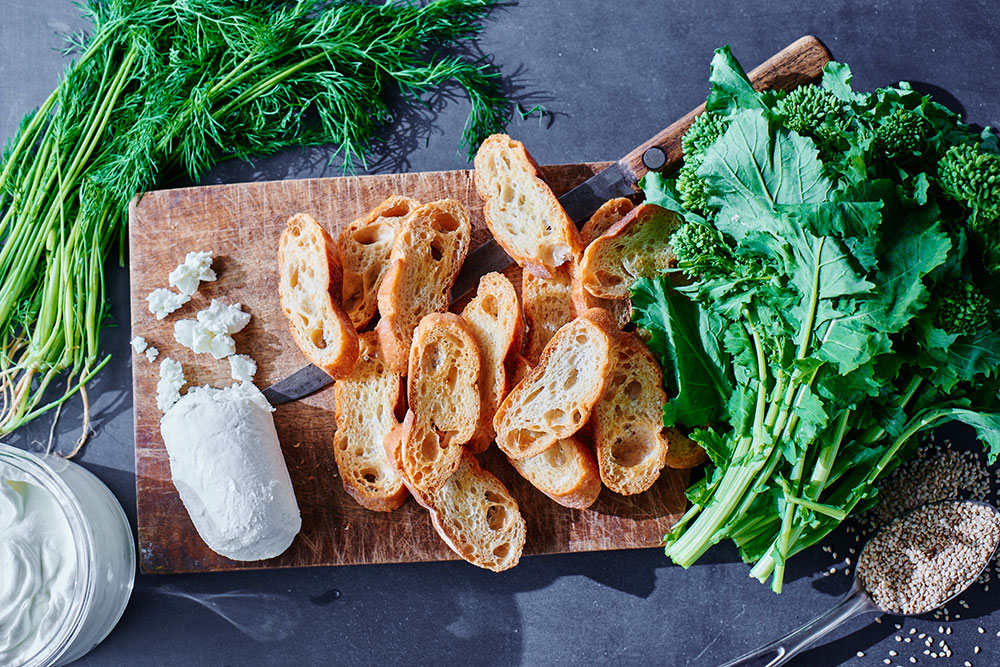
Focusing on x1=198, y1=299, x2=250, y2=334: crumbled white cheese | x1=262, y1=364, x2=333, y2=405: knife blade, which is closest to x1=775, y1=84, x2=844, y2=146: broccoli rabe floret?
x1=262, y1=364, x2=333, y2=405: knife blade

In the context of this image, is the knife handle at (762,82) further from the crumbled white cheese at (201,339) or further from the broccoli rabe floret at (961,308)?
the crumbled white cheese at (201,339)

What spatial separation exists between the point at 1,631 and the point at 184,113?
69.3 inches

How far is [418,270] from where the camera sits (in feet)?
8.24

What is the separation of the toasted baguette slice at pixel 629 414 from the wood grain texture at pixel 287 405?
184 millimetres

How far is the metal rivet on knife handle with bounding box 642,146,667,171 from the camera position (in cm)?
254

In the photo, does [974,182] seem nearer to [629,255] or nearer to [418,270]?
[629,255]

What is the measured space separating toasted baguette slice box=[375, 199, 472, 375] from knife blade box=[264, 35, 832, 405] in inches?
3.0

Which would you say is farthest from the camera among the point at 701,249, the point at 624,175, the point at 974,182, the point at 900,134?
the point at 624,175

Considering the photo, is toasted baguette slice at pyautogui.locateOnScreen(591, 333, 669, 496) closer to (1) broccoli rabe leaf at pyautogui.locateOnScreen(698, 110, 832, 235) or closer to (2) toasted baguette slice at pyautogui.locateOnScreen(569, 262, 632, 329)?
(2) toasted baguette slice at pyautogui.locateOnScreen(569, 262, 632, 329)

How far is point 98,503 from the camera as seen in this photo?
8.57 ft

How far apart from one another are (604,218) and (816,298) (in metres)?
0.77

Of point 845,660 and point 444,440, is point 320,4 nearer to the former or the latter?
point 444,440

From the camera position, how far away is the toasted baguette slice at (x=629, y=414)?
8.04 ft

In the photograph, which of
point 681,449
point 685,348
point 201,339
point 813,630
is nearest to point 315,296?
point 201,339
